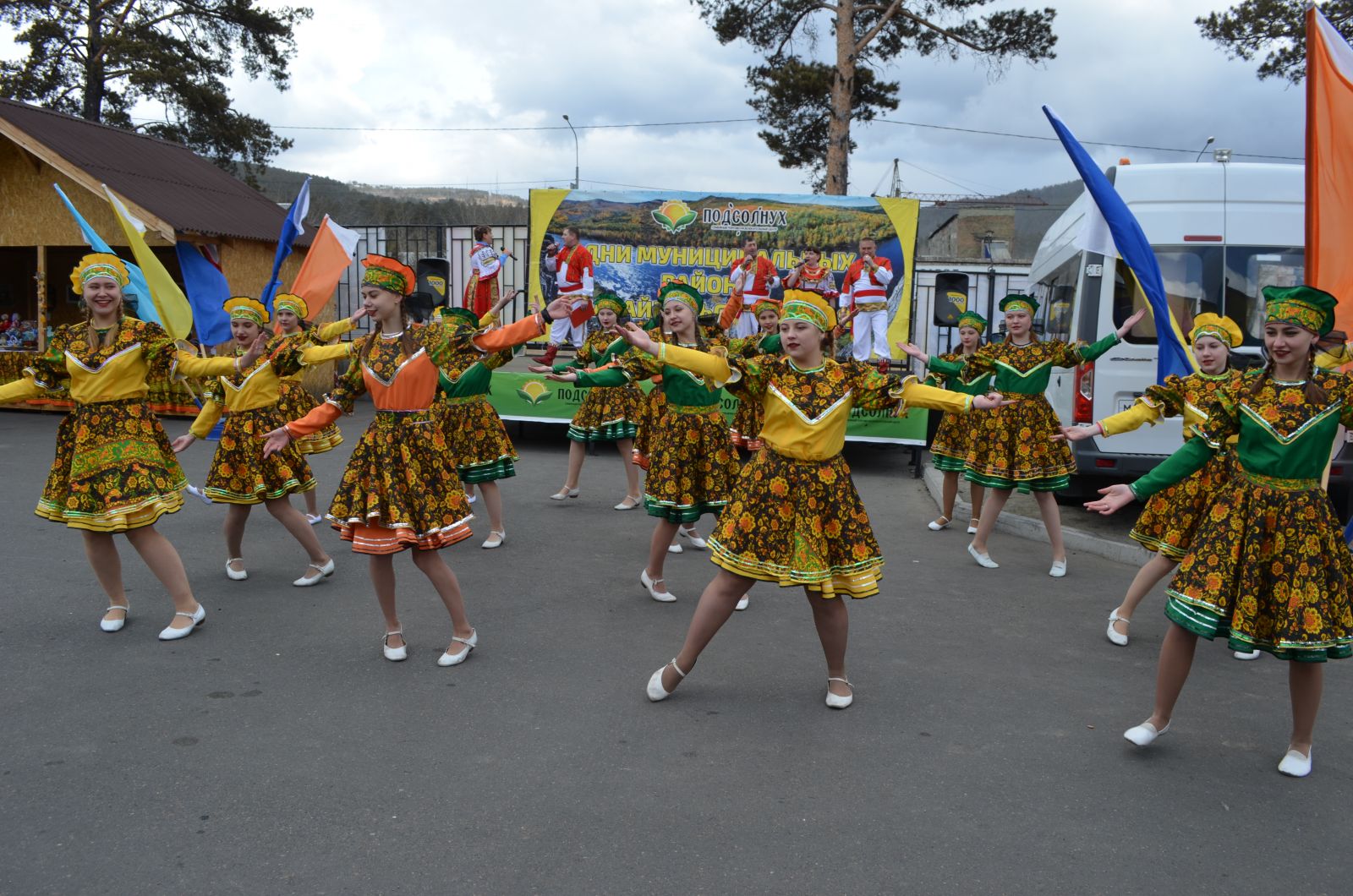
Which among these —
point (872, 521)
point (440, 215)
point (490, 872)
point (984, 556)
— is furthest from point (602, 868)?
point (440, 215)

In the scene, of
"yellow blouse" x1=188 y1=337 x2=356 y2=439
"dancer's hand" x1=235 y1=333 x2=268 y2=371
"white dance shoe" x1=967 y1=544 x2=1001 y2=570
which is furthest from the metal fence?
"dancer's hand" x1=235 y1=333 x2=268 y2=371

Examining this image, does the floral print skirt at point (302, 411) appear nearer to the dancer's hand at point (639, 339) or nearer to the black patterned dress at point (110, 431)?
the black patterned dress at point (110, 431)

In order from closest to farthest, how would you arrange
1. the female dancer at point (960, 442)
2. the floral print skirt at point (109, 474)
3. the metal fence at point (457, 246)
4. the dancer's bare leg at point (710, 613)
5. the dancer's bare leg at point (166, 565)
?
1. the dancer's bare leg at point (710, 613)
2. the floral print skirt at point (109, 474)
3. the dancer's bare leg at point (166, 565)
4. the female dancer at point (960, 442)
5. the metal fence at point (457, 246)

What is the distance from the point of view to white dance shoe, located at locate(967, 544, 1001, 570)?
294 inches

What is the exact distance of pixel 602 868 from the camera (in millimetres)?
3240

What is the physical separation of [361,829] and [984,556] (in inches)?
209

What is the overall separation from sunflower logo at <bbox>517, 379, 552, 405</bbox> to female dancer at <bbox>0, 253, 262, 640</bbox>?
7.34 meters

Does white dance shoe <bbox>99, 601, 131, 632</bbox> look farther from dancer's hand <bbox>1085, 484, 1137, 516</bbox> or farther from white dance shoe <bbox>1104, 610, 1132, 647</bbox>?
white dance shoe <bbox>1104, 610, 1132, 647</bbox>

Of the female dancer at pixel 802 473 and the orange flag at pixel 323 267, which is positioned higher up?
the orange flag at pixel 323 267

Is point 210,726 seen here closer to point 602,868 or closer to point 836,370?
point 602,868

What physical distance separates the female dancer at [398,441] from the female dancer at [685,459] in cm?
147

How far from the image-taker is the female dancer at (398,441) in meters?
4.79

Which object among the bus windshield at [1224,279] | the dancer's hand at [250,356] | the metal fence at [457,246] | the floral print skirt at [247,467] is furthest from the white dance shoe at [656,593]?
the metal fence at [457,246]

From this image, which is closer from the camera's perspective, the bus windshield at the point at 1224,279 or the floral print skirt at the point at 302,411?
the floral print skirt at the point at 302,411
